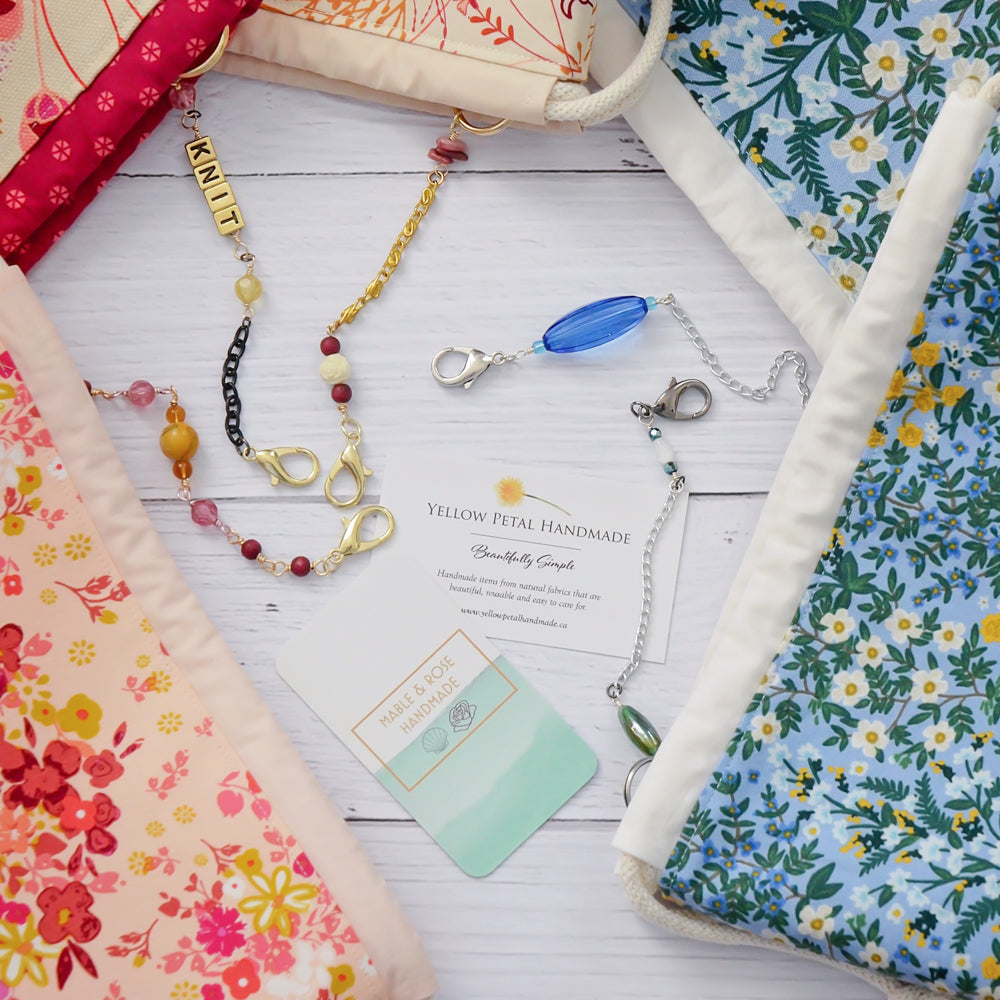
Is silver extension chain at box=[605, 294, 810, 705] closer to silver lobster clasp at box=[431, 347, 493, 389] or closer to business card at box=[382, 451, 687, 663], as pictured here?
business card at box=[382, 451, 687, 663]

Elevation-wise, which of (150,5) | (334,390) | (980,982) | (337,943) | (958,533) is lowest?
(980,982)

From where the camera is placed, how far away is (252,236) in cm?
94

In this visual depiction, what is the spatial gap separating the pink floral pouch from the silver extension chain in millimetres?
286

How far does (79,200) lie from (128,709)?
467mm

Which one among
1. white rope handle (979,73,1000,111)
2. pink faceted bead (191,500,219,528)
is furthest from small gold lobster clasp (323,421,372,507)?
white rope handle (979,73,1000,111)

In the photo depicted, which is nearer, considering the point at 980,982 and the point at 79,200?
the point at 980,982

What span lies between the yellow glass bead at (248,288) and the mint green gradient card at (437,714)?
0.27 meters

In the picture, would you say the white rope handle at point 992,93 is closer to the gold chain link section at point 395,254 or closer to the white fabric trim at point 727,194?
the white fabric trim at point 727,194

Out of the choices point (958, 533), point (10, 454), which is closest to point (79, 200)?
point (10, 454)

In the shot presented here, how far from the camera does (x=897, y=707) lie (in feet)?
2.58

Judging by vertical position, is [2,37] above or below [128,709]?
above

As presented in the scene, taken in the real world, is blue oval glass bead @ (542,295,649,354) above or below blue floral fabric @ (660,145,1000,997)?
above

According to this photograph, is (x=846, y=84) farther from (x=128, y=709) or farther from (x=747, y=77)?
(x=128, y=709)

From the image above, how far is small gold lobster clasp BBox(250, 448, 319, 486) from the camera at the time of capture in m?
0.91
